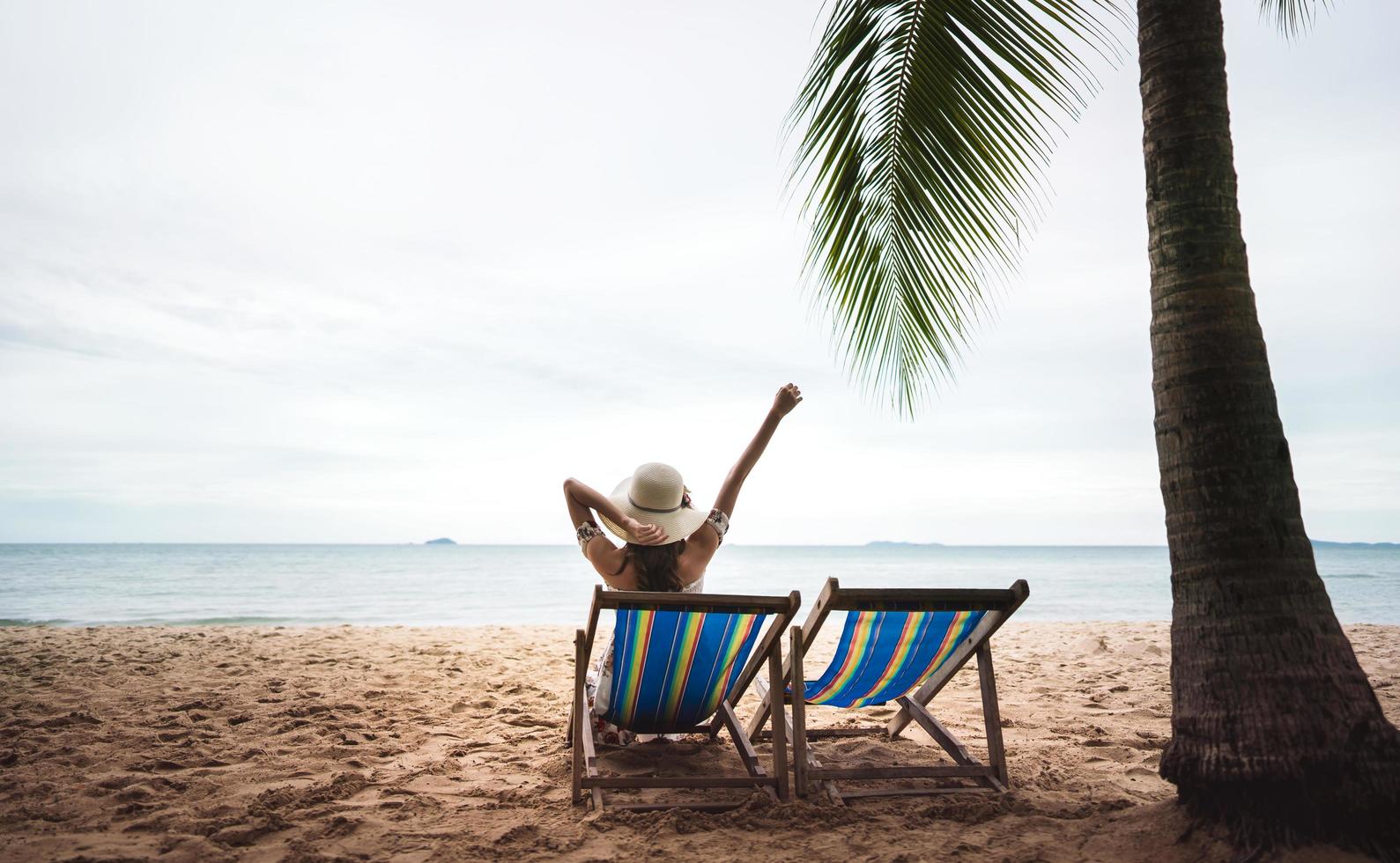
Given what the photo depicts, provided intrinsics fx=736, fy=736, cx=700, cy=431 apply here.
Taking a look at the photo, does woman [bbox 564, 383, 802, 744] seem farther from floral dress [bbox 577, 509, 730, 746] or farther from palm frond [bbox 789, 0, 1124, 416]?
palm frond [bbox 789, 0, 1124, 416]

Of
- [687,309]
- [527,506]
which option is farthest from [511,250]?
[527,506]

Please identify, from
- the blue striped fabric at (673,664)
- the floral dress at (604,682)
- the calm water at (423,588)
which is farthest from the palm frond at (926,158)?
the calm water at (423,588)

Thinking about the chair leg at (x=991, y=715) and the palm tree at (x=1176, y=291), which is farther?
the chair leg at (x=991, y=715)

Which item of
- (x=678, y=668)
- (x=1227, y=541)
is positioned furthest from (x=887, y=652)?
(x=1227, y=541)

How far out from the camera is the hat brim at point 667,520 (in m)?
3.18

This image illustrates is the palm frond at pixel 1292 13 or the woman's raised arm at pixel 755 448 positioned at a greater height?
the palm frond at pixel 1292 13

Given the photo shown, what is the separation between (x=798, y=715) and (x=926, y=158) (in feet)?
7.37

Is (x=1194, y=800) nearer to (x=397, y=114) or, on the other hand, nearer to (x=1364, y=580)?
(x=397, y=114)

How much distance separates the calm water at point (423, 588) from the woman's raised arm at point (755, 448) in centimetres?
1186

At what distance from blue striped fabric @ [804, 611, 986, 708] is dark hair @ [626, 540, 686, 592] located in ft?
2.42

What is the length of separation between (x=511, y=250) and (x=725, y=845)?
17111 millimetres

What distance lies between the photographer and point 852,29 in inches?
114

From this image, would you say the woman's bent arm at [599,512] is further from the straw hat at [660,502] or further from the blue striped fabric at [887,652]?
the blue striped fabric at [887,652]

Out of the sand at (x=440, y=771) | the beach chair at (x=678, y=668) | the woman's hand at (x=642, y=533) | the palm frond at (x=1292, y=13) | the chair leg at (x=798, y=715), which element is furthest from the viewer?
the palm frond at (x=1292, y=13)
